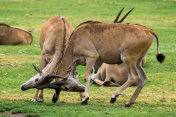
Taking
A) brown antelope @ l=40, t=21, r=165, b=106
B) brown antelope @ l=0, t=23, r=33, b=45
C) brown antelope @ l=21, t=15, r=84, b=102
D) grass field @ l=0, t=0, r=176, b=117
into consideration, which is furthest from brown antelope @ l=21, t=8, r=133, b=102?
brown antelope @ l=0, t=23, r=33, b=45

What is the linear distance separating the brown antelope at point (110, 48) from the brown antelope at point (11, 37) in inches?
Answer: 361

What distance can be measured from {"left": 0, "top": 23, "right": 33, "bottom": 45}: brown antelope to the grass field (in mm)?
625

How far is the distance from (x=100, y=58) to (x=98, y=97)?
0.94 m

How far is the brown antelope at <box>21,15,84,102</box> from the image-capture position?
791 cm

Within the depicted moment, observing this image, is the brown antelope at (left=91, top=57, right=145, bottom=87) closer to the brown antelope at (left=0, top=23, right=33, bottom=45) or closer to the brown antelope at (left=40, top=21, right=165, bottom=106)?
the brown antelope at (left=40, top=21, right=165, bottom=106)

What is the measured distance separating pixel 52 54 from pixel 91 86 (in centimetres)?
243

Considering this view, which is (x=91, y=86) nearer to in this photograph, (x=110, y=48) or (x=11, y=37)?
(x=110, y=48)

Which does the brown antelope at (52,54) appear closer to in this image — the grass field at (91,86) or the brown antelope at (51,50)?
the brown antelope at (51,50)

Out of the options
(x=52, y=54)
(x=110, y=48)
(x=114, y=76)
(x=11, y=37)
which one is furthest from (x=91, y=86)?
(x=11, y=37)

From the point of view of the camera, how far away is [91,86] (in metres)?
10.8

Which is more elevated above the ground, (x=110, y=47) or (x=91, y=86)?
(x=110, y=47)

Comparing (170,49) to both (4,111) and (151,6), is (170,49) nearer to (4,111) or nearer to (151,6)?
(4,111)

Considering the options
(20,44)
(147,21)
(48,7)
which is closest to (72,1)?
(48,7)

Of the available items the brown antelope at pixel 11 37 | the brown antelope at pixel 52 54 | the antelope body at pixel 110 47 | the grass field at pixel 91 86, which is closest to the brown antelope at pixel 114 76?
the grass field at pixel 91 86
